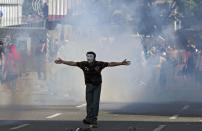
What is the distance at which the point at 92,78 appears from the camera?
16.9m

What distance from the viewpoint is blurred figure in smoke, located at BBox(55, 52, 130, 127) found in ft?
54.8

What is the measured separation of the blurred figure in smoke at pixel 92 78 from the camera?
16703 millimetres

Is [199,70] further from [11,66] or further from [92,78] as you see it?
[92,78]

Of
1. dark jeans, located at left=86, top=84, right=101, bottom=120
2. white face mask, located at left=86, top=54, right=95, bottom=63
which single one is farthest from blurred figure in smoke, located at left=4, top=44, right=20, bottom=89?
white face mask, located at left=86, top=54, right=95, bottom=63

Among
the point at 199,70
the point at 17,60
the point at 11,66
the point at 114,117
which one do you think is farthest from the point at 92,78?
the point at 199,70

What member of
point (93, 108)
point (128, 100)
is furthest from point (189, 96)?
point (93, 108)

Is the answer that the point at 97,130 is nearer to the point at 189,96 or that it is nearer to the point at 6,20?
the point at 189,96

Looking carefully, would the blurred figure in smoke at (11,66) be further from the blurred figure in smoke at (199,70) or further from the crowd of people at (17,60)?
the blurred figure in smoke at (199,70)

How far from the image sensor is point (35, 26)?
33312 millimetres

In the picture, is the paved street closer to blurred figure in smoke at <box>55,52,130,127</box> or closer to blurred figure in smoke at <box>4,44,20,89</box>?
blurred figure in smoke at <box>55,52,130,127</box>

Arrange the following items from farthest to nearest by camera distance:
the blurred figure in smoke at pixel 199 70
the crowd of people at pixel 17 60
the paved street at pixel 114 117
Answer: the blurred figure in smoke at pixel 199 70 → the crowd of people at pixel 17 60 → the paved street at pixel 114 117

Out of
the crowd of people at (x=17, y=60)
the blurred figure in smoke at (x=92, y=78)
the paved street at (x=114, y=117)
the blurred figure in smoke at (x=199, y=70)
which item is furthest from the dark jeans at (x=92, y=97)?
the blurred figure in smoke at (x=199, y=70)

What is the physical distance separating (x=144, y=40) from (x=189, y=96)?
4250 millimetres

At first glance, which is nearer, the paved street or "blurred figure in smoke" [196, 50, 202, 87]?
the paved street
